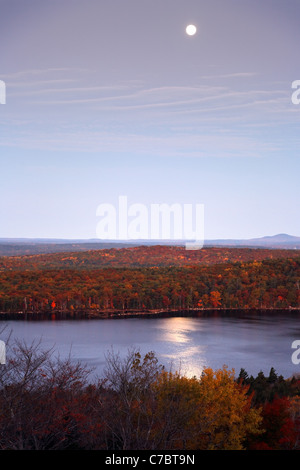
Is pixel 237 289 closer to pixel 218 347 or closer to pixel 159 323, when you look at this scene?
pixel 159 323

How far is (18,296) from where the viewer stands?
5609 centimetres

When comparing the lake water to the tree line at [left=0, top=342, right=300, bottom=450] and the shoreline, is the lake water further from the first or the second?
the tree line at [left=0, top=342, right=300, bottom=450]

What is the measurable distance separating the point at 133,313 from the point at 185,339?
1802cm

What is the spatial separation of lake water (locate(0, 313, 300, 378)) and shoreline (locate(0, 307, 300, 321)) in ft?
8.71

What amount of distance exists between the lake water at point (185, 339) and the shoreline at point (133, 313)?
265 centimetres

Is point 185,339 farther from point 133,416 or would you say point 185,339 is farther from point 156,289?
point 133,416

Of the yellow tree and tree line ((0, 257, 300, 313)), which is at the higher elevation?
the yellow tree

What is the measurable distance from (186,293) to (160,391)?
2066 inches

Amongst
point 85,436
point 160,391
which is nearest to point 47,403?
point 85,436

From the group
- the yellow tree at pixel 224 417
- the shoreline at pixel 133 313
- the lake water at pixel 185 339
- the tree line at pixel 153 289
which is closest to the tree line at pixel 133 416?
the yellow tree at pixel 224 417

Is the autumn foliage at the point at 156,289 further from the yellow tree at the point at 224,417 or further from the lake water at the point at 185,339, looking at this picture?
the yellow tree at the point at 224,417

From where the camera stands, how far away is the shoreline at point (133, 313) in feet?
170

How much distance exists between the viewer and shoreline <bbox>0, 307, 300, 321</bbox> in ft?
170

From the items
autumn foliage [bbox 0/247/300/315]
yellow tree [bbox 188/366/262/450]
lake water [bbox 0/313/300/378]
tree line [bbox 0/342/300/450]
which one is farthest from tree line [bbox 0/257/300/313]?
yellow tree [bbox 188/366/262/450]
